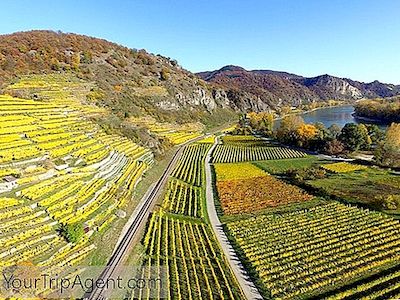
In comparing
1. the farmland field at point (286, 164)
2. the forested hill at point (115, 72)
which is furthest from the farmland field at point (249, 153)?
the forested hill at point (115, 72)

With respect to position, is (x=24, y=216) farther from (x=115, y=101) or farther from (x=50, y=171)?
(x=115, y=101)

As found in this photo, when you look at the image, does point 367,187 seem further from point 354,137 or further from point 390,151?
point 354,137

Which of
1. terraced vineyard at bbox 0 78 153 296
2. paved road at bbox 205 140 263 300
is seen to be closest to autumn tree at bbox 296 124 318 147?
paved road at bbox 205 140 263 300

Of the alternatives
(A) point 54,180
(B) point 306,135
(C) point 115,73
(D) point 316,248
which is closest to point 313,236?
(D) point 316,248

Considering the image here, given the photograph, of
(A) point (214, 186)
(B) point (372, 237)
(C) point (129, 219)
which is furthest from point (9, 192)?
(B) point (372, 237)

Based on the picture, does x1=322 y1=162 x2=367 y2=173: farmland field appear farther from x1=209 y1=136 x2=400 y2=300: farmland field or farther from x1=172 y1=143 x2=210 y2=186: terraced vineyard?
x1=172 y1=143 x2=210 y2=186: terraced vineyard

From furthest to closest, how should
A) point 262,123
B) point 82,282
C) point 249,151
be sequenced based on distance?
1. point 262,123
2. point 249,151
3. point 82,282
